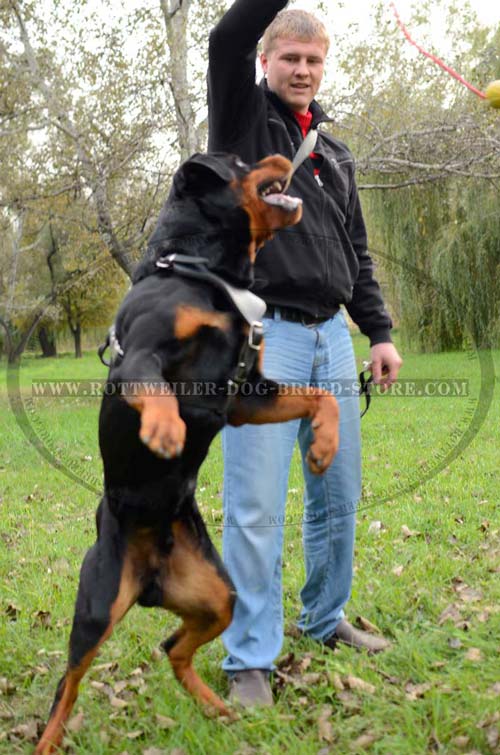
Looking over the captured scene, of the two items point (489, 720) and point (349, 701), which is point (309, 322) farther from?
point (489, 720)

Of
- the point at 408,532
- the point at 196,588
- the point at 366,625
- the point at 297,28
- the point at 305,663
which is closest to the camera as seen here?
the point at 196,588

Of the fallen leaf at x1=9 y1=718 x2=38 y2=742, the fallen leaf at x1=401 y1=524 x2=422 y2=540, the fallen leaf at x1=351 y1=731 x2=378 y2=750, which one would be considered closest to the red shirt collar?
the fallen leaf at x1=351 y1=731 x2=378 y2=750

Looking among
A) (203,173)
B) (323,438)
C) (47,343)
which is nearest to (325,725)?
(323,438)

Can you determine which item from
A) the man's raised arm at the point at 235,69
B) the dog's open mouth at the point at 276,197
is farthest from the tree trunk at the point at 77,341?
the dog's open mouth at the point at 276,197

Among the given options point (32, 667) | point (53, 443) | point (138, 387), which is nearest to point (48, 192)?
point (53, 443)

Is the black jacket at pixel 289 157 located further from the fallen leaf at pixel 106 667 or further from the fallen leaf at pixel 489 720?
the fallen leaf at pixel 106 667

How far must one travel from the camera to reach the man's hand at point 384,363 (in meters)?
3.44

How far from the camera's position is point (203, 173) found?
2.59 m

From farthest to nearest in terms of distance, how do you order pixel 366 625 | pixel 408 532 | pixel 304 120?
1. pixel 408 532
2. pixel 366 625
3. pixel 304 120

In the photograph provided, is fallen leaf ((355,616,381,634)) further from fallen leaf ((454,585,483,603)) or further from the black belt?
the black belt

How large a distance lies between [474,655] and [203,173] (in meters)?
2.10

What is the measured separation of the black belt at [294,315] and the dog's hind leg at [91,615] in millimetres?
1049

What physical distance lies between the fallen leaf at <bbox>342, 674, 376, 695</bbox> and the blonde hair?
2.41 meters

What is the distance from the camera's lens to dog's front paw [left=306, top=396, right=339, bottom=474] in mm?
2617
